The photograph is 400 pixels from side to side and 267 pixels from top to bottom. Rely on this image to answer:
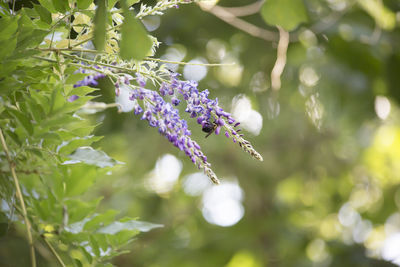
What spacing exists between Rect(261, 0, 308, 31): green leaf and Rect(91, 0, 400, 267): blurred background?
41cm

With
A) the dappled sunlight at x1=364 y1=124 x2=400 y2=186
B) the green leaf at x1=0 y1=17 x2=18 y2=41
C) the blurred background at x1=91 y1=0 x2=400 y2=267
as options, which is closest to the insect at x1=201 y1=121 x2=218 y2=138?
the green leaf at x1=0 y1=17 x2=18 y2=41

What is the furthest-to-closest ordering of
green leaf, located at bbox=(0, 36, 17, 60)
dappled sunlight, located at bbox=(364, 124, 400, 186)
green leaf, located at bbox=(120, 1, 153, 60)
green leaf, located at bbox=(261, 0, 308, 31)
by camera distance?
1. dappled sunlight, located at bbox=(364, 124, 400, 186)
2. green leaf, located at bbox=(261, 0, 308, 31)
3. green leaf, located at bbox=(0, 36, 17, 60)
4. green leaf, located at bbox=(120, 1, 153, 60)

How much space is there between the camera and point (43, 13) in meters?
0.54

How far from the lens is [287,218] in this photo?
2547mm

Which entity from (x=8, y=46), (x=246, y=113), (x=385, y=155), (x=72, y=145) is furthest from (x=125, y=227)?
(x=385, y=155)

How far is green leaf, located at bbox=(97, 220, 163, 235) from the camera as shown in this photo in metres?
0.66

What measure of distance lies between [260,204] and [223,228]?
0.40m

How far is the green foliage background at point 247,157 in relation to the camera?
1.99ft

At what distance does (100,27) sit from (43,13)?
15 cm

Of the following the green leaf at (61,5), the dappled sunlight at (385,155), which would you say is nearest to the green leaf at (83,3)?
the green leaf at (61,5)

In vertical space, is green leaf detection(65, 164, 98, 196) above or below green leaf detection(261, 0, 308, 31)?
below

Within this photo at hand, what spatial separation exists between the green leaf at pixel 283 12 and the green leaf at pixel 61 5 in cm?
37

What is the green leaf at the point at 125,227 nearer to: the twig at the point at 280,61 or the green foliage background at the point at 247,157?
the green foliage background at the point at 247,157

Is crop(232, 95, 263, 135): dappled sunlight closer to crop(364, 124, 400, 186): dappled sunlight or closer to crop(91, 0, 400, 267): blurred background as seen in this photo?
crop(91, 0, 400, 267): blurred background
